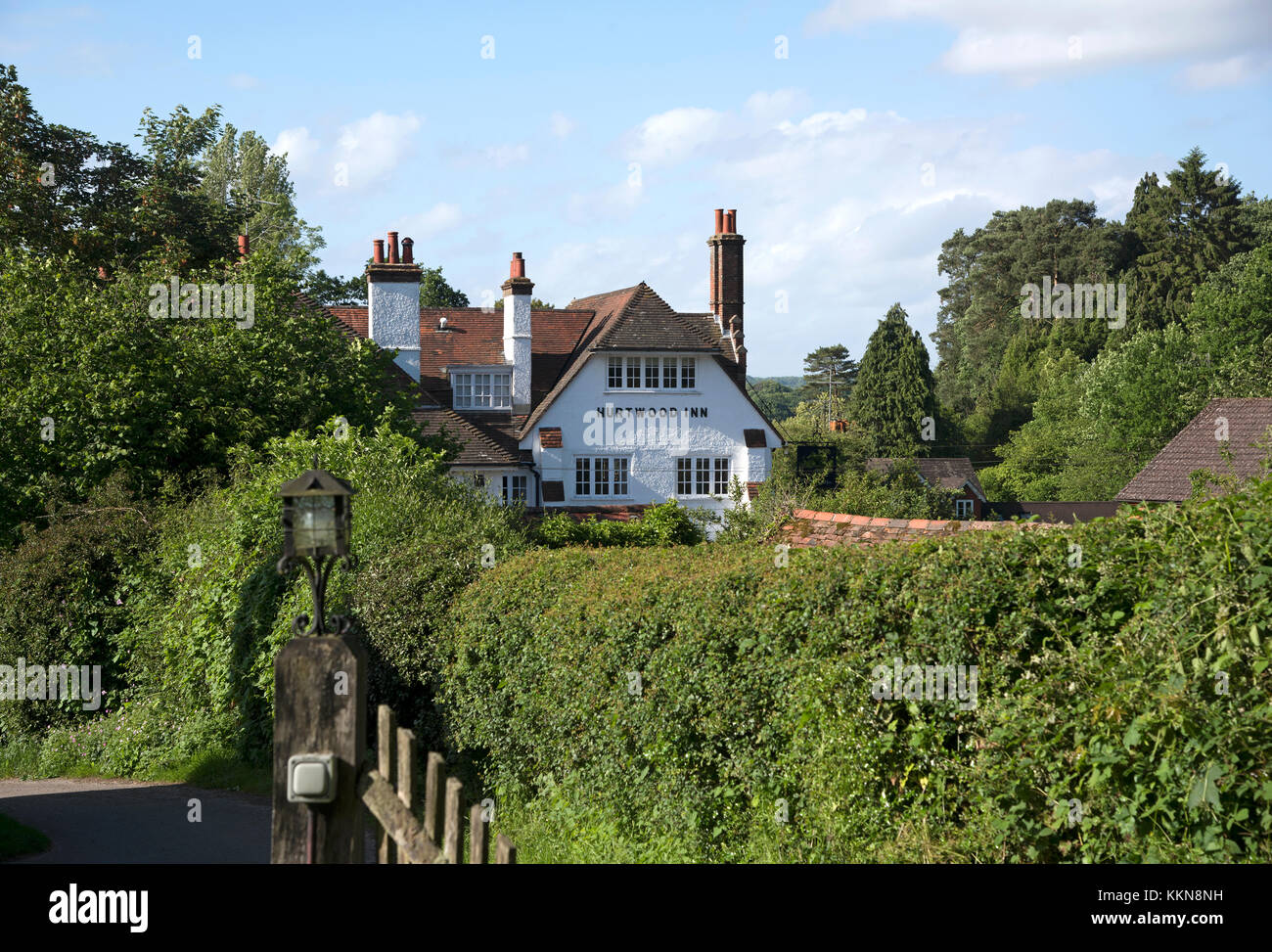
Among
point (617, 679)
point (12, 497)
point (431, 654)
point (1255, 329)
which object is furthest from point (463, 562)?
point (1255, 329)

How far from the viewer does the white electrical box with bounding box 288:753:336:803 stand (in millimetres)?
4926

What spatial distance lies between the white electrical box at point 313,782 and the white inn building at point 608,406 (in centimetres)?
3214

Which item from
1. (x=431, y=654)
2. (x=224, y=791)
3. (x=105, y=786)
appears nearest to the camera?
(x=431, y=654)

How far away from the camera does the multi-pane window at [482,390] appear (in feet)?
132

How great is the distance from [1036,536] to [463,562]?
6.18m

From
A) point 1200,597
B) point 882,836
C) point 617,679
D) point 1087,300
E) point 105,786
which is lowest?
point 105,786

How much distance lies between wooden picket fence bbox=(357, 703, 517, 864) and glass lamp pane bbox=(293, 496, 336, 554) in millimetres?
996

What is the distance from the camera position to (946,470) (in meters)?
65.2

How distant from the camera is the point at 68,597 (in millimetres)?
16188

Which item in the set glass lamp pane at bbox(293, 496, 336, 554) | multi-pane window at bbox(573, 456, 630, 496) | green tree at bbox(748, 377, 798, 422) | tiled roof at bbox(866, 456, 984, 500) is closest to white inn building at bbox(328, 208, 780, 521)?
multi-pane window at bbox(573, 456, 630, 496)

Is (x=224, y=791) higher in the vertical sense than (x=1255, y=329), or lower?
lower

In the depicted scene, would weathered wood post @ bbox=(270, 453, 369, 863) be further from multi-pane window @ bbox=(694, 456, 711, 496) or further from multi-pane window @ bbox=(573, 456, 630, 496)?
multi-pane window @ bbox=(694, 456, 711, 496)

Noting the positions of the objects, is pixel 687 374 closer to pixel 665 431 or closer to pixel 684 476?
pixel 665 431
